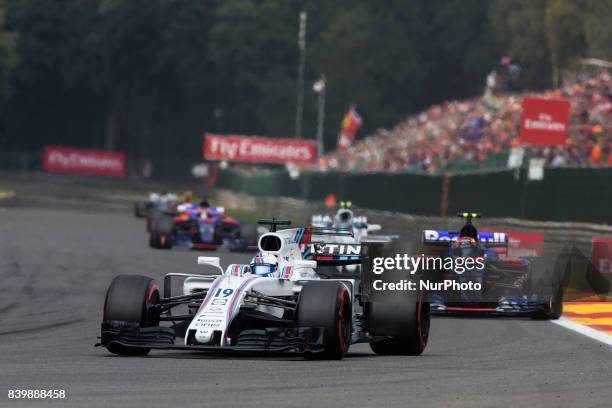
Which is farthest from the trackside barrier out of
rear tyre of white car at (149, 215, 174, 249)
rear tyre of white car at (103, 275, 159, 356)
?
rear tyre of white car at (103, 275, 159, 356)

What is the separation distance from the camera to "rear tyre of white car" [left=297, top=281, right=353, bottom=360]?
1177 cm

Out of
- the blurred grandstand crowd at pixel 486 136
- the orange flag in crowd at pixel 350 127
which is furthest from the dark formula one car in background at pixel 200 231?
the orange flag in crowd at pixel 350 127

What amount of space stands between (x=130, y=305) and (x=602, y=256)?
29.0ft

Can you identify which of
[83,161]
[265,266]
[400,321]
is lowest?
[83,161]

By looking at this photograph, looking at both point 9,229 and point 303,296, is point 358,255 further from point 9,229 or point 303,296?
point 9,229

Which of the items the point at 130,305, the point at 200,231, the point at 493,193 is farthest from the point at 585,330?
the point at 200,231

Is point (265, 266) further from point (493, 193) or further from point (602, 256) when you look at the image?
point (493, 193)

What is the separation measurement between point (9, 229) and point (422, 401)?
1188 inches

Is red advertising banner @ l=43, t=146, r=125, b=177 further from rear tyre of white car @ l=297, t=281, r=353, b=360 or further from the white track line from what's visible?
rear tyre of white car @ l=297, t=281, r=353, b=360

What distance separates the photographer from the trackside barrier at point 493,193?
931 inches

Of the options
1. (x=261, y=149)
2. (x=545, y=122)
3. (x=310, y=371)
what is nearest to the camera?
(x=310, y=371)

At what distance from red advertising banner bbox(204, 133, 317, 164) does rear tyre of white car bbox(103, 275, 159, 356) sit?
60.5m

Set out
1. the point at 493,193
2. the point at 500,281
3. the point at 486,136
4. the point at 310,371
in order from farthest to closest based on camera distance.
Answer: the point at 486,136
the point at 493,193
the point at 500,281
the point at 310,371

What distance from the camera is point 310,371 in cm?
1098
